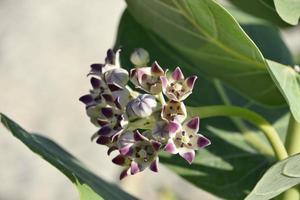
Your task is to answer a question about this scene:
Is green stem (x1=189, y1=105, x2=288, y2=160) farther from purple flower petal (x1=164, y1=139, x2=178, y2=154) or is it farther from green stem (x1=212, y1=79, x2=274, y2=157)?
green stem (x1=212, y1=79, x2=274, y2=157)

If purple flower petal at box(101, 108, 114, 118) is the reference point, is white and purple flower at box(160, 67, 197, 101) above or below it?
below

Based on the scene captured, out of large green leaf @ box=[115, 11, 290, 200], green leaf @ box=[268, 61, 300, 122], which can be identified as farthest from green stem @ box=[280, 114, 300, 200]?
large green leaf @ box=[115, 11, 290, 200]

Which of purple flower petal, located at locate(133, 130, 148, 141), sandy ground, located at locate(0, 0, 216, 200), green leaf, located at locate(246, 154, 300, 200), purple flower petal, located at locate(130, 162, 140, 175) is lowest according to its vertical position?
sandy ground, located at locate(0, 0, 216, 200)

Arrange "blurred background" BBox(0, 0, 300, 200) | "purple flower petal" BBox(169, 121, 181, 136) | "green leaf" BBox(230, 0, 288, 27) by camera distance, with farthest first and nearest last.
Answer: "blurred background" BBox(0, 0, 300, 200), "green leaf" BBox(230, 0, 288, 27), "purple flower petal" BBox(169, 121, 181, 136)

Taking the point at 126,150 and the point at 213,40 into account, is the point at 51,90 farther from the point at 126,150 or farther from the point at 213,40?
the point at 126,150

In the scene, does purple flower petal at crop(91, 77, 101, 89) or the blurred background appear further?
the blurred background

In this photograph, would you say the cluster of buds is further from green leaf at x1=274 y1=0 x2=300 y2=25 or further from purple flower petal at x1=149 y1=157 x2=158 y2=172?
green leaf at x1=274 y1=0 x2=300 y2=25

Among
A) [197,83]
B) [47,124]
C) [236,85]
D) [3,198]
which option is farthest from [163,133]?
[47,124]

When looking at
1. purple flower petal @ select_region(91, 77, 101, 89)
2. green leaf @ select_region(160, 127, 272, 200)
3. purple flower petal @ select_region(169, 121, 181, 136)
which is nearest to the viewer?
purple flower petal @ select_region(169, 121, 181, 136)

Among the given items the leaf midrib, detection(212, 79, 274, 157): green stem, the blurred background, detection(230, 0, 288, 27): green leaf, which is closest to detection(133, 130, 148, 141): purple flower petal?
the leaf midrib
